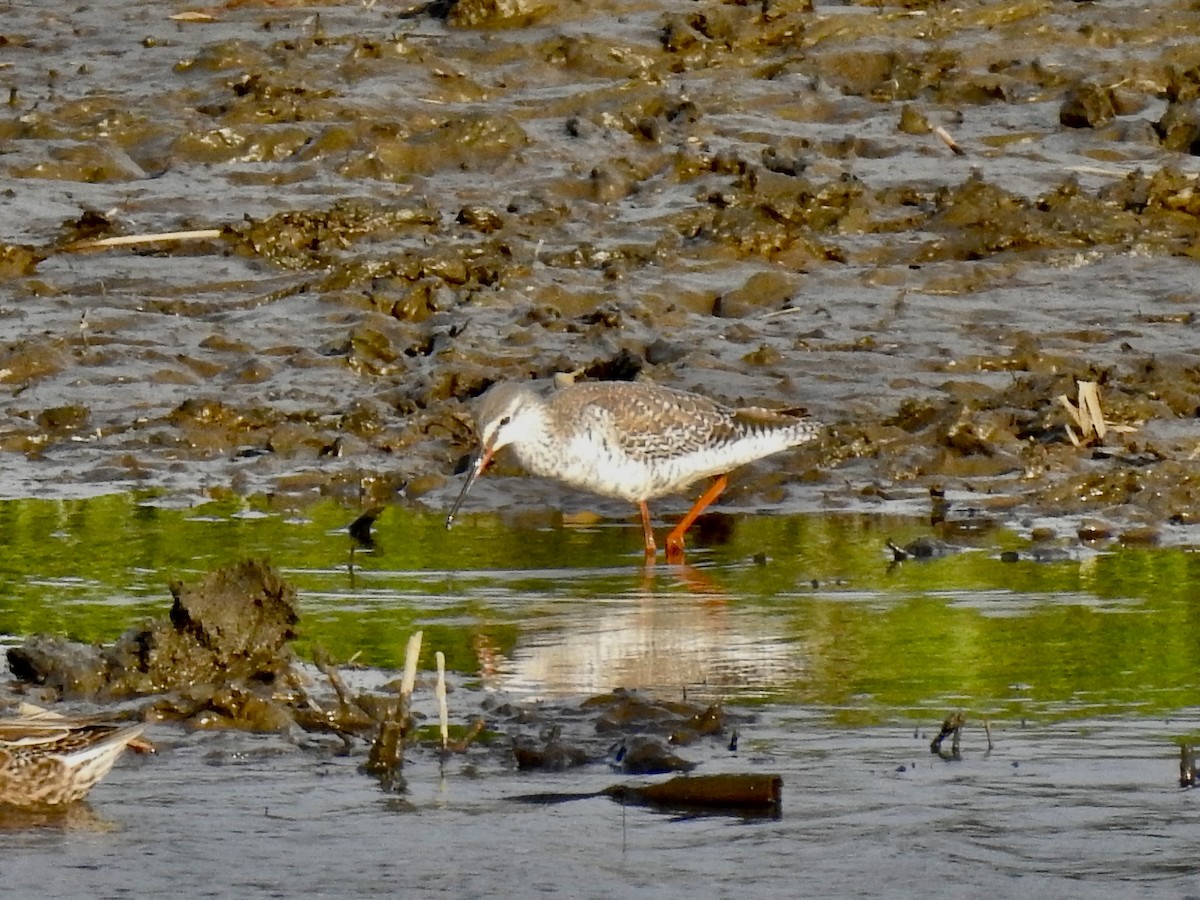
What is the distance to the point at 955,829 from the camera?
6.46m

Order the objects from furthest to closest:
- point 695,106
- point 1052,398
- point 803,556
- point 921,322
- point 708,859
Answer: point 695,106, point 921,322, point 1052,398, point 803,556, point 708,859

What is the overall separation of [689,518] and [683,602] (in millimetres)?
1765

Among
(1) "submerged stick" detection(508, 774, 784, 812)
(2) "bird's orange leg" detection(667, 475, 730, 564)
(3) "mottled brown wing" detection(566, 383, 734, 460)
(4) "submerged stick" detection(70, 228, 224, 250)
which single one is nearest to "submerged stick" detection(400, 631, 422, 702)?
(1) "submerged stick" detection(508, 774, 784, 812)

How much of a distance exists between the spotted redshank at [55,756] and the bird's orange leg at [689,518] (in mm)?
3895

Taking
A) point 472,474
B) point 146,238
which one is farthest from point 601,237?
point 472,474

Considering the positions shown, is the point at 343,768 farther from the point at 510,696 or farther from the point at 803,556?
the point at 803,556

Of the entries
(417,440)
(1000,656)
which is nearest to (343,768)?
(1000,656)

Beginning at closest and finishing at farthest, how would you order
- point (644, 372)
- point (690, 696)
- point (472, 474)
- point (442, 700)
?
1. point (442, 700)
2. point (690, 696)
3. point (472, 474)
4. point (644, 372)

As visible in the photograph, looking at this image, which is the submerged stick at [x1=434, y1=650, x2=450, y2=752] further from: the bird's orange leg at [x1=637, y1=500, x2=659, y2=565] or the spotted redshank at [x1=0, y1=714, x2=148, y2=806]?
the bird's orange leg at [x1=637, y1=500, x2=659, y2=565]

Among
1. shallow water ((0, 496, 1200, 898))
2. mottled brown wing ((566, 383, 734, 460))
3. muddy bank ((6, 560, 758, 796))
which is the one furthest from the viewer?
mottled brown wing ((566, 383, 734, 460))

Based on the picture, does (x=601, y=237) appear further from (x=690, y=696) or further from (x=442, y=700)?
(x=442, y=700)

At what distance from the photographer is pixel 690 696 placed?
7.82m

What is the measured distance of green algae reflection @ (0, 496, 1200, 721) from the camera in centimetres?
804

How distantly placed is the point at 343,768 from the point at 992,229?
26.6ft
